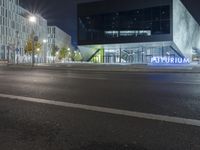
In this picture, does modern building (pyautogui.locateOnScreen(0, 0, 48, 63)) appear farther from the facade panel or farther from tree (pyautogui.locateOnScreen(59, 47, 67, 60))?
the facade panel

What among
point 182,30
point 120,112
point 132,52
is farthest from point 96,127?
point 132,52

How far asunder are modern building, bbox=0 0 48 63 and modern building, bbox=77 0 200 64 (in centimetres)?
2597

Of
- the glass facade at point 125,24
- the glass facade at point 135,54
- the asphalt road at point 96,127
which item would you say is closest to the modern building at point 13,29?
the glass facade at point 125,24

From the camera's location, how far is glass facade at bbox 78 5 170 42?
2522 inches

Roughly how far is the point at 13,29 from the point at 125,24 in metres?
53.4

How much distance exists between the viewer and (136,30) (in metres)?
66.2

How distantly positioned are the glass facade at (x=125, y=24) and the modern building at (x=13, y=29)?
83.6 ft

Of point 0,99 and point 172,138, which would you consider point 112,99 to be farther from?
point 172,138

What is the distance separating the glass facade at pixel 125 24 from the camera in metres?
64.1

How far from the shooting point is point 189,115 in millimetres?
6539

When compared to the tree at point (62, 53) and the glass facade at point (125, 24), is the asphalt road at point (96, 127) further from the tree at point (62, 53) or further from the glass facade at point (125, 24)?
the tree at point (62, 53)

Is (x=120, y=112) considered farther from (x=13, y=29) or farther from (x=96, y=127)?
(x=13, y=29)

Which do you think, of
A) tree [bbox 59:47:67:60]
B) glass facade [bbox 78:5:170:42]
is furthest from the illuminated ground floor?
tree [bbox 59:47:67:60]

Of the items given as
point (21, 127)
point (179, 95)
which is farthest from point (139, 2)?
point (21, 127)
